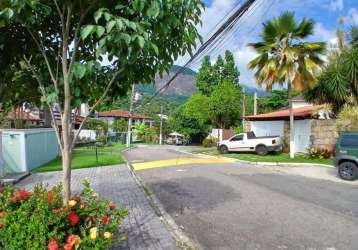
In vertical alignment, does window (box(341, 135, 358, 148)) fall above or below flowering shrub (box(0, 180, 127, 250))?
above

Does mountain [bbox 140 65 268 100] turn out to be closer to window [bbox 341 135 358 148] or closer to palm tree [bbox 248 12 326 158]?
palm tree [bbox 248 12 326 158]

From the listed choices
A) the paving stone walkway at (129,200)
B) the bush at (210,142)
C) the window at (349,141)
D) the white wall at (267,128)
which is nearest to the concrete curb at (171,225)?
the paving stone walkway at (129,200)

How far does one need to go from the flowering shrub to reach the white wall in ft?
81.2

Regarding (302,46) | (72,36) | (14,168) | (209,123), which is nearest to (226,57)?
(209,123)

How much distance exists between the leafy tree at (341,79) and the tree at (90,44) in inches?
734

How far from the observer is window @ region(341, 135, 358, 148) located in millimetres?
14672

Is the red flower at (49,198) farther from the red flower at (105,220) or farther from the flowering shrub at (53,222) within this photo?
the red flower at (105,220)

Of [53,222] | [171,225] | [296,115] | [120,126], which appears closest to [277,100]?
[120,126]

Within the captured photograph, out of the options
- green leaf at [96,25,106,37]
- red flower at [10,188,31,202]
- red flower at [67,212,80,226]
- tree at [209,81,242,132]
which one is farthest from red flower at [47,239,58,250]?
tree at [209,81,242,132]

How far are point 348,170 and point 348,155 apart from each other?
0.61 metres

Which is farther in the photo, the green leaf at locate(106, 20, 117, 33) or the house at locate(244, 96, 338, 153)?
the house at locate(244, 96, 338, 153)

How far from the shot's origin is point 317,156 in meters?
22.3

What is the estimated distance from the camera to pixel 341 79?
2153 centimetres

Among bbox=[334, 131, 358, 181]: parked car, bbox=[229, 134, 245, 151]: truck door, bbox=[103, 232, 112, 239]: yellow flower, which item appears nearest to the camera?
bbox=[103, 232, 112, 239]: yellow flower
